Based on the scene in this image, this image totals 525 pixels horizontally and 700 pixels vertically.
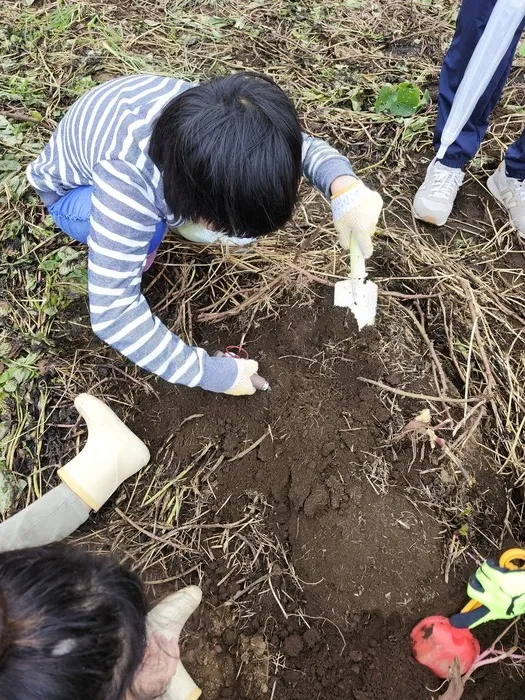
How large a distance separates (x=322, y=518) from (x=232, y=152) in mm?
983

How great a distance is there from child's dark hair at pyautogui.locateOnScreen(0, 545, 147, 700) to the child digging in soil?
0.66 metres

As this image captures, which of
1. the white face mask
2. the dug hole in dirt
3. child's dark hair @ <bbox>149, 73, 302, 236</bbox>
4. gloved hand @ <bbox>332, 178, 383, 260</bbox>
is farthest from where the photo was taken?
the white face mask

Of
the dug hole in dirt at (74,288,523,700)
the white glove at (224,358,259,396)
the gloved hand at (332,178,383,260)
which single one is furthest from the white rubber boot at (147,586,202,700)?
the gloved hand at (332,178,383,260)

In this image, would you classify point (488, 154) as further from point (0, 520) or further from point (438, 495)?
point (0, 520)

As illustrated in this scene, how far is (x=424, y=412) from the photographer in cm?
163

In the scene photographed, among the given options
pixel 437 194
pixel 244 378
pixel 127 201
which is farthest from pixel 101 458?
pixel 437 194

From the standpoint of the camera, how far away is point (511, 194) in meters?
2.15

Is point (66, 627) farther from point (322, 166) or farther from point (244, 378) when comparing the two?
point (322, 166)

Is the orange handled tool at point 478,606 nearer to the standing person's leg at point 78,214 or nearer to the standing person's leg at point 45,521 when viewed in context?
the standing person's leg at point 45,521

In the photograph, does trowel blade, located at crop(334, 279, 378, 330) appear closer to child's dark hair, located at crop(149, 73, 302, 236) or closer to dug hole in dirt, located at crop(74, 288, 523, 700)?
dug hole in dirt, located at crop(74, 288, 523, 700)

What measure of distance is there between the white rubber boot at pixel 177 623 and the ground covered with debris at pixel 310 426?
0.11 meters

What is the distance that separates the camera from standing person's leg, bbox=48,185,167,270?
1669mm

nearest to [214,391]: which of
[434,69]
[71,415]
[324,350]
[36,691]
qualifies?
[324,350]

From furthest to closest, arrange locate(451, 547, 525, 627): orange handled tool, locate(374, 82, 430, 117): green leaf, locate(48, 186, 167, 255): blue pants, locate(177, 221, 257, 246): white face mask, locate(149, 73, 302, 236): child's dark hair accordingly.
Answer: locate(374, 82, 430, 117): green leaf < locate(177, 221, 257, 246): white face mask < locate(48, 186, 167, 255): blue pants < locate(451, 547, 525, 627): orange handled tool < locate(149, 73, 302, 236): child's dark hair
